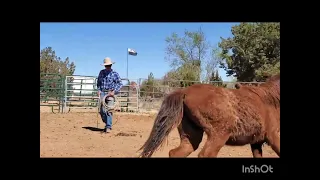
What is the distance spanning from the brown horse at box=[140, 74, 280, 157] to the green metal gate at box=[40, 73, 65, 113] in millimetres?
8907

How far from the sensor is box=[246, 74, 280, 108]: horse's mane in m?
3.85

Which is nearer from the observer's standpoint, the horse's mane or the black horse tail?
the black horse tail

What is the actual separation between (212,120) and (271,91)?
92 cm

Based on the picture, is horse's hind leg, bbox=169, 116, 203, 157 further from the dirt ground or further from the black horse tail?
the dirt ground

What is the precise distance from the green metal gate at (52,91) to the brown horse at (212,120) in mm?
8907

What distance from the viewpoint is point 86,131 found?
692 centimetres

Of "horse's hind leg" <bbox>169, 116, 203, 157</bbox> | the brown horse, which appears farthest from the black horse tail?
"horse's hind leg" <bbox>169, 116, 203, 157</bbox>

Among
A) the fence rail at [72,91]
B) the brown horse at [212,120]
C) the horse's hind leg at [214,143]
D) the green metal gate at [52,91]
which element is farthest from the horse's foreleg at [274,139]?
the green metal gate at [52,91]

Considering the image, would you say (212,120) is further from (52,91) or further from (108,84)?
(52,91)

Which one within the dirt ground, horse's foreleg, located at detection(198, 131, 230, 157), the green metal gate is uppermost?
the green metal gate

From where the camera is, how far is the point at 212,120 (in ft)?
11.5
